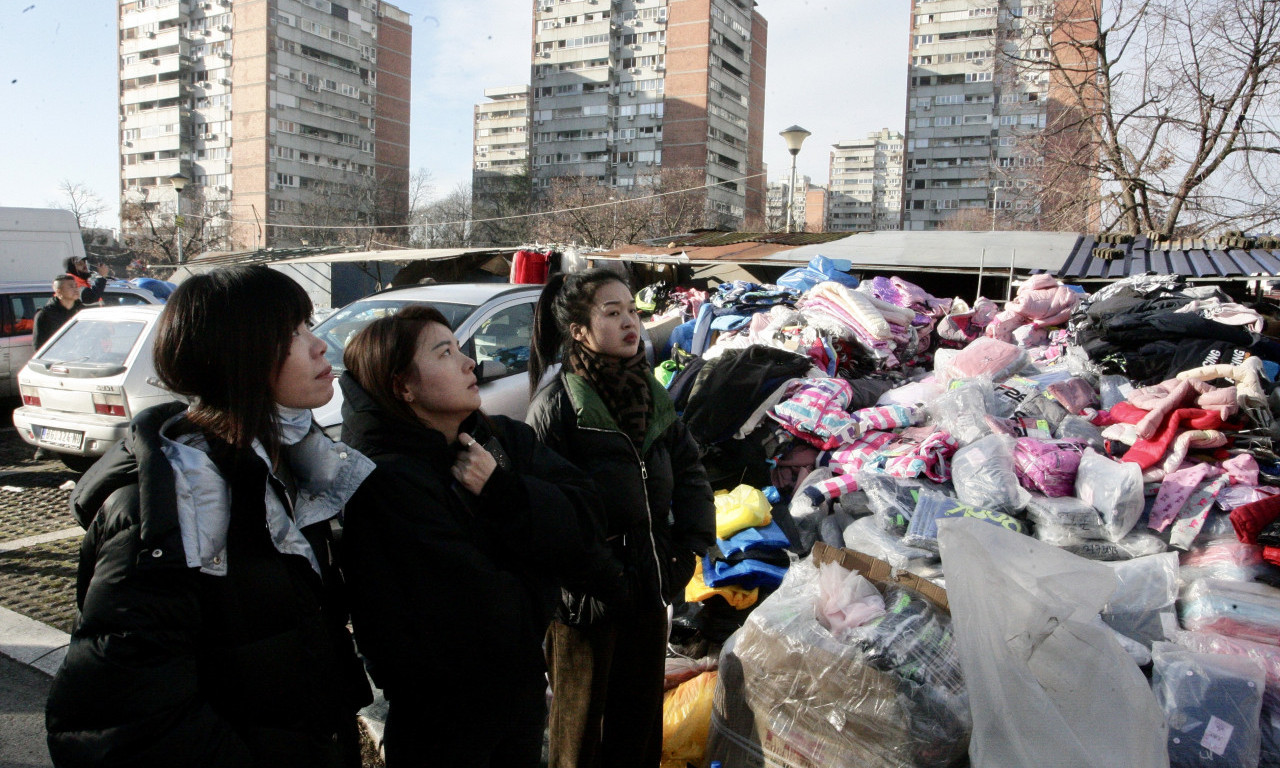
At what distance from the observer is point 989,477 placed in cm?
373

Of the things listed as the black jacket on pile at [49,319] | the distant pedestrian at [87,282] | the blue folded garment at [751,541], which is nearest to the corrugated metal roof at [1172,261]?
the blue folded garment at [751,541]

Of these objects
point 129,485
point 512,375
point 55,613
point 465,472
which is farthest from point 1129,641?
point 55,613

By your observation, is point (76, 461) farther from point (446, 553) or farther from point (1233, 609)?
point (1233, 609)

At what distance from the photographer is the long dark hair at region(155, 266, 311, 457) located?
4.33 ft

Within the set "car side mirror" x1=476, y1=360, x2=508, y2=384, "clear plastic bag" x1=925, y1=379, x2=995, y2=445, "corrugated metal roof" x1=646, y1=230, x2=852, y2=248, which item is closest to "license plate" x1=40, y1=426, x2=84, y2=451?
"car side mirror" x1=476, y1=360, x2=508, y2=384

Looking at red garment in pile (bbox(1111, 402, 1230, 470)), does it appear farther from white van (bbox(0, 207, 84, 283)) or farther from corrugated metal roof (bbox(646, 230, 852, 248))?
white van (bbox(0, 207, 84, 283))

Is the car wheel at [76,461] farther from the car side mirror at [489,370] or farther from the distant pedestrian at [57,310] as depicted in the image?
the car side mirror at [489,370]

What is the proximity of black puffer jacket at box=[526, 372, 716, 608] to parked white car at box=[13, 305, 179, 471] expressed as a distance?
193 inches

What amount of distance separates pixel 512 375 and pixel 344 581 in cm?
419

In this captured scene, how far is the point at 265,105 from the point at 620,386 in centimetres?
7119

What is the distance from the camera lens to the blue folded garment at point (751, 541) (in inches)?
138

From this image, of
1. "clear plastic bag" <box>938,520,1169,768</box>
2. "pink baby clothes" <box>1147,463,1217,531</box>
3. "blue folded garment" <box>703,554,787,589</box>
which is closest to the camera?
"clear plastic bag" <box>938,520,1169,768</box>

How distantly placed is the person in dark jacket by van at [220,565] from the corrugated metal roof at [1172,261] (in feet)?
27.6

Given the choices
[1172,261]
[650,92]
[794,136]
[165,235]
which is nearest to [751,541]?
[1172,261]
